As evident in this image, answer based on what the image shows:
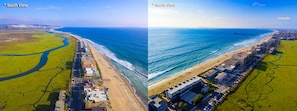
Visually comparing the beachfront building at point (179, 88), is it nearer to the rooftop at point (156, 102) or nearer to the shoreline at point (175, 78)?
the shoreline at point (175, 78)

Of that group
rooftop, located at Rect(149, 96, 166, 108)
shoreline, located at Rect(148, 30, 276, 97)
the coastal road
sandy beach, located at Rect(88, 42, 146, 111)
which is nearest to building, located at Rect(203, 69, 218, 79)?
shoreline, located at Rect(148, 30, 276, 97)

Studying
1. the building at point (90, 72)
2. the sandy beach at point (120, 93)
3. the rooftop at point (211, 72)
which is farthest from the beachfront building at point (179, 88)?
the building at point (90, 72)

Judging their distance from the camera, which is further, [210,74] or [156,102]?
[210,74]

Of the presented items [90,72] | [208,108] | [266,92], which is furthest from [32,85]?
[266,92]

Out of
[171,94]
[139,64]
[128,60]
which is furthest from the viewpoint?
[128,60]

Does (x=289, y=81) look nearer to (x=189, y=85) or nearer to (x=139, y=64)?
(x=189, y=85)

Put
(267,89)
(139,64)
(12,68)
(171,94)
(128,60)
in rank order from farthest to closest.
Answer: (128,60)
(139,64)
(12,68)
(267,89)
(171,94)

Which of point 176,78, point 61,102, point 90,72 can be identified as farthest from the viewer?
point 90,72

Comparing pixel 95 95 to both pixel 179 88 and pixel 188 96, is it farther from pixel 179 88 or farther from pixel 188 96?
pixel 188 96

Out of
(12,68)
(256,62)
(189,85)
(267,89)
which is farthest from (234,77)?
(12,68)
